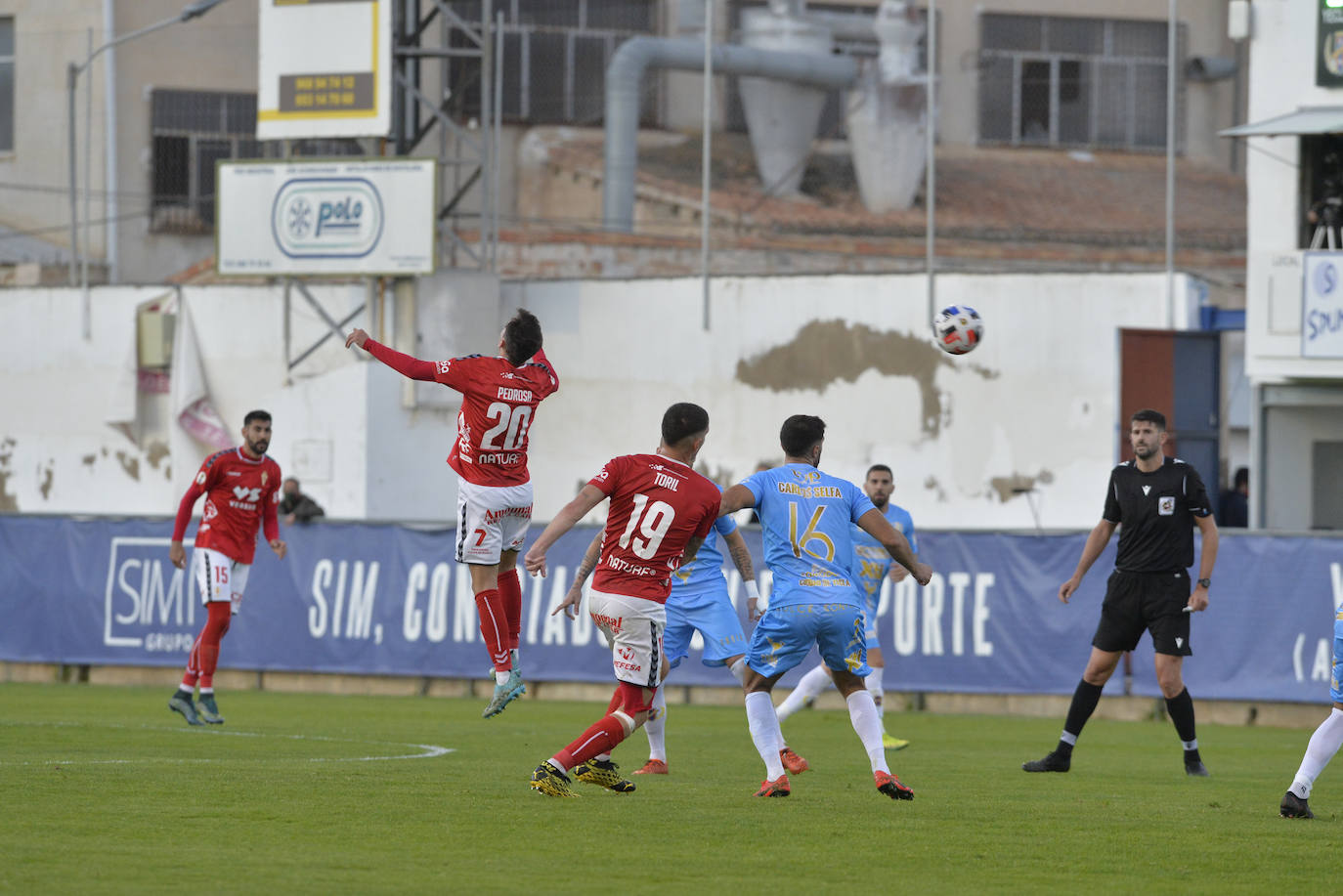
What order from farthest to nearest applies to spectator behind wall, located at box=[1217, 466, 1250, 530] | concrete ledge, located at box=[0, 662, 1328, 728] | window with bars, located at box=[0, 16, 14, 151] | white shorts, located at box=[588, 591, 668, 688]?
window with bars, located at box=[0, 16, 14, 151]
spectator behind wall, located at box=[1217, 466, 1250, 530]
concrete ledge, located at box=[0, 662, 1328, 728]
white shorts, located at box=[588, 591, 668, 688]

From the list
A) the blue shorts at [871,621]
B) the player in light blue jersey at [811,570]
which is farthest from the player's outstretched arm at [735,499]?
the blue shorts at [871,621]

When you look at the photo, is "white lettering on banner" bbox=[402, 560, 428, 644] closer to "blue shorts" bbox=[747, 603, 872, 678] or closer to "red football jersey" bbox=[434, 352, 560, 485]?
"red football jersey" bbox=[434, 352, 560, 485]

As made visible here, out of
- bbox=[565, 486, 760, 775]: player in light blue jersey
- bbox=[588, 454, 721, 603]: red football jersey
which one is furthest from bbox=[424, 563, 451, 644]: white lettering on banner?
bbox=[588, 454, 721, 603]: red football jersey

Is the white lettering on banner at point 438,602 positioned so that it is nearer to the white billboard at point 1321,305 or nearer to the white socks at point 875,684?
the white socks at point 875,684

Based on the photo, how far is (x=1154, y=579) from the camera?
1277 cm

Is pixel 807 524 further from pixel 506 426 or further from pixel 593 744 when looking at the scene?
pixel 506 426

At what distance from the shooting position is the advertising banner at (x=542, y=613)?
19.0 metres

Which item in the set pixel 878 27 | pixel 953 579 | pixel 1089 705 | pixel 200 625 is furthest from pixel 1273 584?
pixel 878 27

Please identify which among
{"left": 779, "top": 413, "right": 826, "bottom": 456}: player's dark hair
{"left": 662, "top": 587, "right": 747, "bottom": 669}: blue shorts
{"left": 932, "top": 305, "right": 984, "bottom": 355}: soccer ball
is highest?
{"left": 932, "top": 305, "right": 984, "bottom": 355}: soccer ball

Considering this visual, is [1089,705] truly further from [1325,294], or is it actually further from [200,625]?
[1325,294]

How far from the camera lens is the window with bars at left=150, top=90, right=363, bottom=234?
3594 cm

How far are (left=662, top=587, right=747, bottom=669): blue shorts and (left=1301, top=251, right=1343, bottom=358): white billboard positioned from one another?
49.4 ft

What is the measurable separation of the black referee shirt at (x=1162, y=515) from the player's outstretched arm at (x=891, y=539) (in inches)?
123

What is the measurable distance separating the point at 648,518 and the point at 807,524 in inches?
35.8
